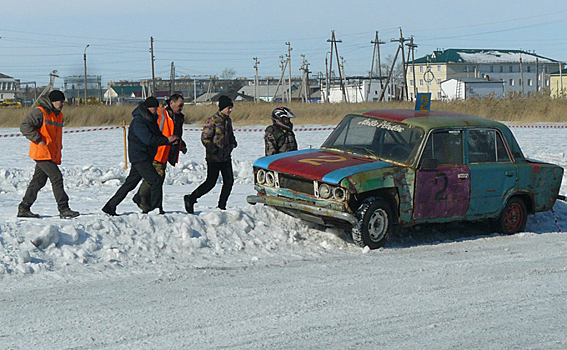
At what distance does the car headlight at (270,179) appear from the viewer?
9531mm

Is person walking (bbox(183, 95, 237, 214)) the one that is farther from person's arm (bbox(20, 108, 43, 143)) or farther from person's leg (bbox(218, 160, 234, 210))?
person's arm (bbox(20, 108, 43, 143))

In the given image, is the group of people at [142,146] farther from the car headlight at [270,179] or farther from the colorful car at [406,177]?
the car headlight at [270,179]

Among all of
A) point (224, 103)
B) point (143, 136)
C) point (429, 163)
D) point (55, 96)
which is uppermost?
point (55, 96)

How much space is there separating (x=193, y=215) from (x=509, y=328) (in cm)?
449

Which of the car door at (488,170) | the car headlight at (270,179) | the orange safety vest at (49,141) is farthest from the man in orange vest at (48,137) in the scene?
the car door at (488,170)

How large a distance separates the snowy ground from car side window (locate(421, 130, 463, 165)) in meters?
1.06

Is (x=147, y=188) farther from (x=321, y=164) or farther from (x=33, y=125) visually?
(x=321, y=164)

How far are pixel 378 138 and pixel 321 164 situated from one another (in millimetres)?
1059

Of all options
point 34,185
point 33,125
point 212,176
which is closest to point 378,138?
point 212,176

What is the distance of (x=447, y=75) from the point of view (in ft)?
405

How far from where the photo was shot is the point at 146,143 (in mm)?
9305

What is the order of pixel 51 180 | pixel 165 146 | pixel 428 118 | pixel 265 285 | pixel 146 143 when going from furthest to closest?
pixel 428 118
pixel 165 146
pixel 51 180
pixel 146 143
pixel 265 285

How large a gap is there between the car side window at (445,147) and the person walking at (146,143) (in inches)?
125

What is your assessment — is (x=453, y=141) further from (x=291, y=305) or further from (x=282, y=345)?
(x=282, y=345)
